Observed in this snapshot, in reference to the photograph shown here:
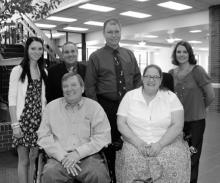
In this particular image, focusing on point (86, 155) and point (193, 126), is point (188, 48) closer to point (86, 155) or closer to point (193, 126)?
point (193, 126)

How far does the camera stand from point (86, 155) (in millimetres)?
2205

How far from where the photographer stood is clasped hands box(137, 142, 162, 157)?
2268 mm

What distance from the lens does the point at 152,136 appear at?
2.42m

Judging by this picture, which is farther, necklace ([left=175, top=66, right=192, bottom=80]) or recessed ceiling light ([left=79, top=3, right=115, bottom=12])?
recessed ceiling light ([left=79, top=3, right=115, bottom=12])

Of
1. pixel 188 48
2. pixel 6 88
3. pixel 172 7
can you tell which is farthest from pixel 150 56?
pixel 188 48

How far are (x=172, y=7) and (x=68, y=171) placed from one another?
8627 mm

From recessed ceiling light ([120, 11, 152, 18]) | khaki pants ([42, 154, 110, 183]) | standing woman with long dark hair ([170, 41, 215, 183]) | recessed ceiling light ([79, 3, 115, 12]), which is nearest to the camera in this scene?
khaki pants ([42, 154, 110, 183])

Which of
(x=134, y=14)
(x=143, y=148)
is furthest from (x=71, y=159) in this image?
(x=134, y=14)

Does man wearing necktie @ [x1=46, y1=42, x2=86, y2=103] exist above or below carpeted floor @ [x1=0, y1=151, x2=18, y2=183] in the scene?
above

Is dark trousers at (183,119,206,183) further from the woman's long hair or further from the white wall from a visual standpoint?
the white wall

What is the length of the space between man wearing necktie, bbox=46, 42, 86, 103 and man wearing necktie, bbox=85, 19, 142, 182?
17cm

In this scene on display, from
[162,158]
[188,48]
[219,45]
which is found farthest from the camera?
[219,45]

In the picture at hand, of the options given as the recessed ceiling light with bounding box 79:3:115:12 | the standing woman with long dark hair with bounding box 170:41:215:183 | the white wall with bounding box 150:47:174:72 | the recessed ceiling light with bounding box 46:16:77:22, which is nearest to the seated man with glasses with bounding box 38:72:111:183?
the standing woman with long dark hair with bounding box 170:41:215:183

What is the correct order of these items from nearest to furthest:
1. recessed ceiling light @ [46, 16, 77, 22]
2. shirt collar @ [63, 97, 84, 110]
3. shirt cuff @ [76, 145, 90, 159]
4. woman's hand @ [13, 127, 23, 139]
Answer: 1. shirt cuff @ [76, 145, 90, 159]
2. shirt collar @ [63, 97, 84, 110]
3. woman's hand @ [13, 127, 23, 139]
4. recessed ceiling light @ [46, 16, 77, 22]
